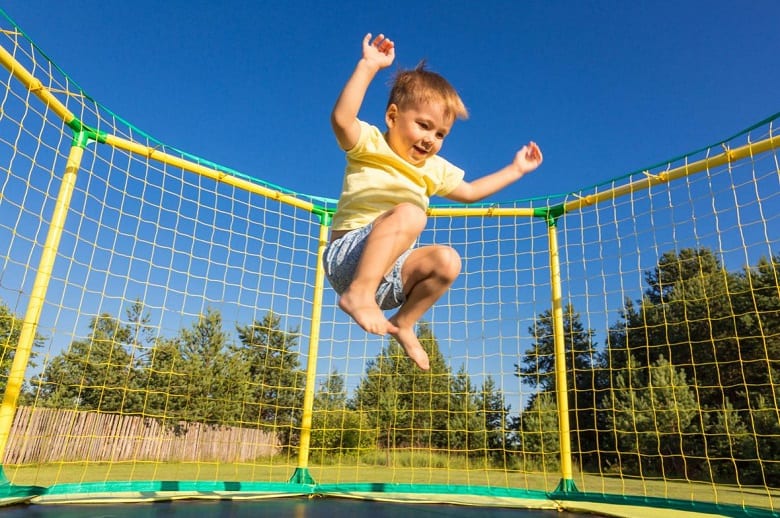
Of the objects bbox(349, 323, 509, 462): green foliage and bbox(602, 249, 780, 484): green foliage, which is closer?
bbox(349, 323, 509, 462): green foliage

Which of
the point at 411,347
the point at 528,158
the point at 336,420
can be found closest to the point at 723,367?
the point at 336,420

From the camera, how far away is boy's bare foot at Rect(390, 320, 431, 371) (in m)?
1.84

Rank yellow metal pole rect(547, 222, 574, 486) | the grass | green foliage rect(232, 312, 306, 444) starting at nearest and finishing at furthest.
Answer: yellow metal pole rect(547, 222, 574, 486), green foliage rect(232, 312, 306, 444), the grass

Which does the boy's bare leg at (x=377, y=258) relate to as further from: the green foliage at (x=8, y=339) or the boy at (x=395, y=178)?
the green foliage at (x=8, y=339)

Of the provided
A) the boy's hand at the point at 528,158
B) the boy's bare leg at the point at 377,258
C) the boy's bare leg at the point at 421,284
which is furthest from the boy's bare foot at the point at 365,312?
the boy's hand at the point at 528,158

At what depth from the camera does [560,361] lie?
3.92m

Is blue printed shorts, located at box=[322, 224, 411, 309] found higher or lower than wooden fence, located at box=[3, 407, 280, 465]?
higher

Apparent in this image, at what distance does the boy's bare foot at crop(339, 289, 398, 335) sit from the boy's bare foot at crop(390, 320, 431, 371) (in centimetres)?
32

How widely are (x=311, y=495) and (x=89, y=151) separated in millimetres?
2887

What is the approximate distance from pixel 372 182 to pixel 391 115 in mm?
269

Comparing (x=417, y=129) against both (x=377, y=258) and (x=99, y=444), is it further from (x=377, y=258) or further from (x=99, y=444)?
(x=99, y=444)

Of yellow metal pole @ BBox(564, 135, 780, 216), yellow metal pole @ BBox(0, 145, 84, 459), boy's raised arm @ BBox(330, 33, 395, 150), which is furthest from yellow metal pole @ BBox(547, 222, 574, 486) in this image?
yellow metal pole @ BBox(0, 145, 84, 459)

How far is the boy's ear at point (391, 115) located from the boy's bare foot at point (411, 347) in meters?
0.75

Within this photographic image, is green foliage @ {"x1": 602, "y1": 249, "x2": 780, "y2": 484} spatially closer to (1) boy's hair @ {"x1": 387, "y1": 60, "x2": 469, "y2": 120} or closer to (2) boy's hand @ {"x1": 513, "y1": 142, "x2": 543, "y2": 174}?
(2) boy's hand @ {"x1": 513, "y1": 142, "x2": 543, "y2": 174}
